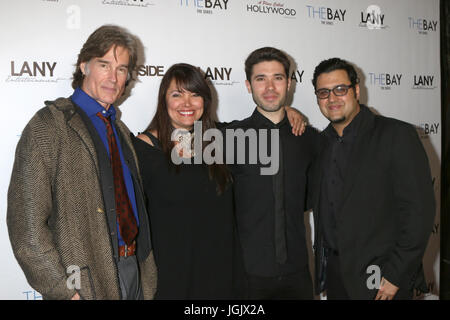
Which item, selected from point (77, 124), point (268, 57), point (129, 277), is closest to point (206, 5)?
point (268, 57)

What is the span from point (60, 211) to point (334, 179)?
144 cm

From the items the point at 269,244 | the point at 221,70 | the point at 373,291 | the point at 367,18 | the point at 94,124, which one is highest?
the point at 367,18

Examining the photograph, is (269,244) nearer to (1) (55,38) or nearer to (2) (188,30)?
(2) (188,30)

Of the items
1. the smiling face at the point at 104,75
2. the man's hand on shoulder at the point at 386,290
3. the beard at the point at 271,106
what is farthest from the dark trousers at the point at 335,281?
the smiling face at the point at 104,75

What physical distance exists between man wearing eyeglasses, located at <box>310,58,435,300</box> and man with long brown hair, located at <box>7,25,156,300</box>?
105cm

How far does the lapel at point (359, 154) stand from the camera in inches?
79.7

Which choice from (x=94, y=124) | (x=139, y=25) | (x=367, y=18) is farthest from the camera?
(x=367, y=18)

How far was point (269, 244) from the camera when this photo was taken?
7.14ft

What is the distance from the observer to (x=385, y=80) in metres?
3.45

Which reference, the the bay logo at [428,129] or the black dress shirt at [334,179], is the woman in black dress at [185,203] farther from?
the the bay logo at [428,129]

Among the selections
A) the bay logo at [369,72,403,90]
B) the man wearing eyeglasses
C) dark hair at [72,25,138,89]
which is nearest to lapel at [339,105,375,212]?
the man wearing eyeglasses
